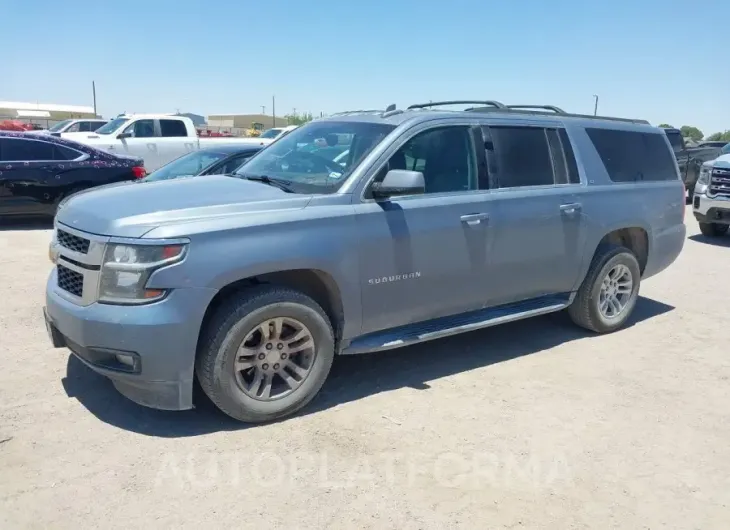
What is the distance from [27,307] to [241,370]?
10.8ft

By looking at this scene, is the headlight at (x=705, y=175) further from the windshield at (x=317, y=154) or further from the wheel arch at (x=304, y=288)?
the wheel arch at (x=304, y=288)

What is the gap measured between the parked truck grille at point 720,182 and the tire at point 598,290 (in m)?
5.96

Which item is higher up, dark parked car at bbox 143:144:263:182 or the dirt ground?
dark parked car at bbox 143:144:263:182

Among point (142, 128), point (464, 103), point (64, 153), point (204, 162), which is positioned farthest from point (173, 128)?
point (464, 103)

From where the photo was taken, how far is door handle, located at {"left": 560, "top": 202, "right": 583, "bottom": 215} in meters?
5.19

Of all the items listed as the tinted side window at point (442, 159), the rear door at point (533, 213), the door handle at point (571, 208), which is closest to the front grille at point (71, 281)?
the tinted side window at point (442, 159)

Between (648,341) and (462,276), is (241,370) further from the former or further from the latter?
(648,341)

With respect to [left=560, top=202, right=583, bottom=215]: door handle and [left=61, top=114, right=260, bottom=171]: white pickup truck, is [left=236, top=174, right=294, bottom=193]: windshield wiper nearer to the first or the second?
[left=560, top=202, right=583, bottom=215]: door handle

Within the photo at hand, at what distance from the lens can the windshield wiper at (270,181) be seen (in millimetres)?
4195

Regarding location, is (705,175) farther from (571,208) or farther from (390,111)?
(390,111)

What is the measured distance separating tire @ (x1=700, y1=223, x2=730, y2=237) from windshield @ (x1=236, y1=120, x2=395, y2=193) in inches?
A: 370

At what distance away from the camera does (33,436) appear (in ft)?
11.9

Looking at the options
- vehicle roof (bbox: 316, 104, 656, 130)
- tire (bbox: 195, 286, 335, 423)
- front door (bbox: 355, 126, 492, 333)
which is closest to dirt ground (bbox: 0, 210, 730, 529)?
tire (bbox: 195, 286, 335, 423)

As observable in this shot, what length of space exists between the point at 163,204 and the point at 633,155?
14.6 ft
